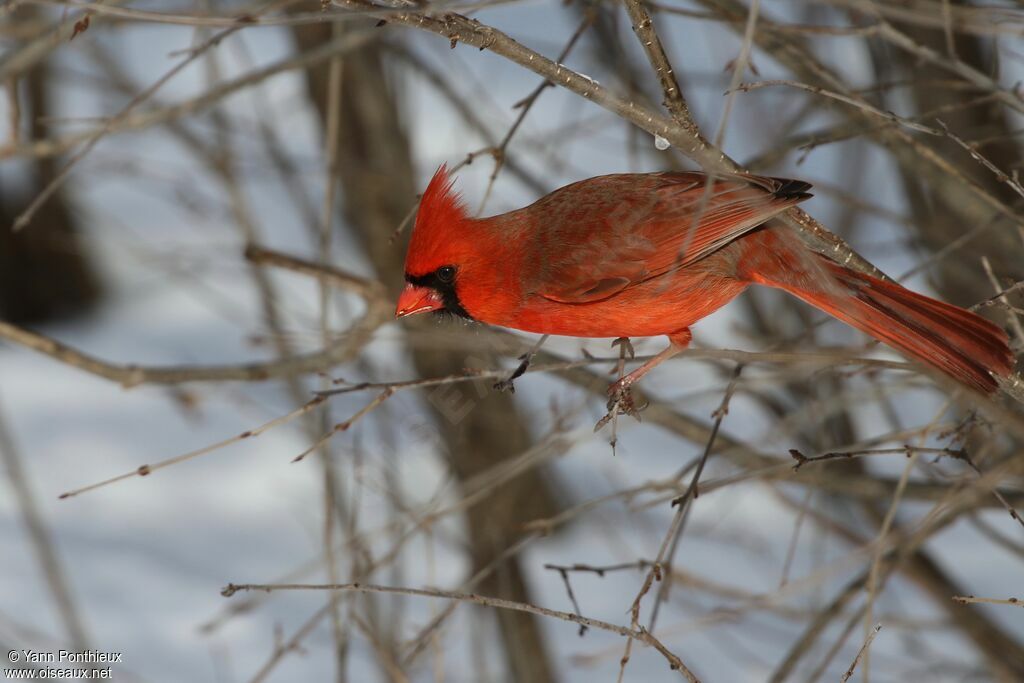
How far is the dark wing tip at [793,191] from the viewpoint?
6.44 ft

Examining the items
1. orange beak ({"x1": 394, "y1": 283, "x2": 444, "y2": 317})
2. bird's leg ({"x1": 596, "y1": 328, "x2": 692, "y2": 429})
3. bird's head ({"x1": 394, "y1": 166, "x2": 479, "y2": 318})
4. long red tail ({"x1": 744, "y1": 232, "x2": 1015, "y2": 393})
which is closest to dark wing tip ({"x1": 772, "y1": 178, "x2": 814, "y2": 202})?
long red tail ({"x1": 744, "y1": 232, "x2": 1015, "y2": 393})

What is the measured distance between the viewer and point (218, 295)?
23.4 feet

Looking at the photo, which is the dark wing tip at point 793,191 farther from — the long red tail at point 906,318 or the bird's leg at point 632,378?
the bird's leg at point 632,378

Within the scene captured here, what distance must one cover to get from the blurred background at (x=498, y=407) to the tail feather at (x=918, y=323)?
7 cm

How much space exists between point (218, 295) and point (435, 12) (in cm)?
595

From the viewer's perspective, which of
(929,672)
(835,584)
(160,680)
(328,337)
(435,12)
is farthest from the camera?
(835,584)

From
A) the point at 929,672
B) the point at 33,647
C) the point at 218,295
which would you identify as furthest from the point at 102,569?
the point at 929,672

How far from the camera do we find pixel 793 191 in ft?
6.46

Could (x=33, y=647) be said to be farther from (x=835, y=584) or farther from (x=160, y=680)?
(x=835, y=584)

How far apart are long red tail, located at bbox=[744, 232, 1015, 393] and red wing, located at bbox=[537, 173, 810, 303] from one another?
151 millimetres

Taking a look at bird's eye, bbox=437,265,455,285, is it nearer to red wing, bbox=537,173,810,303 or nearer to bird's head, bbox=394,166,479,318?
bird's head, bbox=394,166,479,318

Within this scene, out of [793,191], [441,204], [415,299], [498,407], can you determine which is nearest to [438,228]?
[441,204]

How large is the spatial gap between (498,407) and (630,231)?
6.58 feet

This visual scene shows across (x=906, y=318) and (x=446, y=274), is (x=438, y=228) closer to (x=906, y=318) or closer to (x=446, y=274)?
(x=446, y=274)
